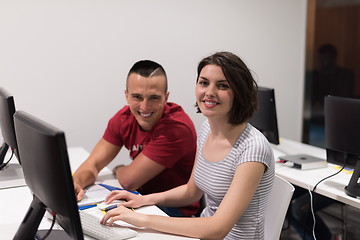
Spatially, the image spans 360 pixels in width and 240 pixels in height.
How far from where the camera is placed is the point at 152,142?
82.5 inches

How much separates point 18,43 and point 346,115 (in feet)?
7.44

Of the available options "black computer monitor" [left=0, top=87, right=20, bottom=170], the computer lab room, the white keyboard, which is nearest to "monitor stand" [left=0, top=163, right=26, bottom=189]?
the computer lab room

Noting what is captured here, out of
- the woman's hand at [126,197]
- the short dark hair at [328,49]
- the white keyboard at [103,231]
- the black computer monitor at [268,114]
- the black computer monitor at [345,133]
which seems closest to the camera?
the white keyboard at [103,231]

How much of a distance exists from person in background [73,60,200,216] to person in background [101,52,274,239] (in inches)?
12.3

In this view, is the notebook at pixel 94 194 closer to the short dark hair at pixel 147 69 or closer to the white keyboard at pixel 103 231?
the white keyboard at pixel 103 231

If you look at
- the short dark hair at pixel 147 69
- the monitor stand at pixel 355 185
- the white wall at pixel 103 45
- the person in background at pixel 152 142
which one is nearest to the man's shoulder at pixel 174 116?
the person in background at pixel 152 142

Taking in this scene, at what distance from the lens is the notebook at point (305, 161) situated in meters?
2.46

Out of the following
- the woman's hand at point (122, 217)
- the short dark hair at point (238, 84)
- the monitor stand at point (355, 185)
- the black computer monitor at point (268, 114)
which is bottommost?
the monitor stand at point (355, 185)

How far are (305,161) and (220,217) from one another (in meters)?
1.27

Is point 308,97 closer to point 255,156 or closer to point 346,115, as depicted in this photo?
point 346,115

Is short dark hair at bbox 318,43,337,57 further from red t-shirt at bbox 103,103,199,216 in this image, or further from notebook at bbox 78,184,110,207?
notebook at bbox 78,184,110,207

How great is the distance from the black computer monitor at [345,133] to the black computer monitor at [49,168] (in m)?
1.44

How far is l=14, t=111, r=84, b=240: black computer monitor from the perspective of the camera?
103 cm

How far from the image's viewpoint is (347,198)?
76.9 inches
